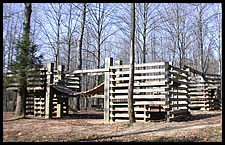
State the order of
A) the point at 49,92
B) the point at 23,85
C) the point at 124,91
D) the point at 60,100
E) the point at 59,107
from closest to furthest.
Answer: the point at 124,91, the point at 23,85, the point at 49,92, the point at 60,100, the point at 59,107

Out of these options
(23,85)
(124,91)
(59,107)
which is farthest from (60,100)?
(124,91)

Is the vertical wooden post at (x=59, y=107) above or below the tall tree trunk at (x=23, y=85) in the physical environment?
below

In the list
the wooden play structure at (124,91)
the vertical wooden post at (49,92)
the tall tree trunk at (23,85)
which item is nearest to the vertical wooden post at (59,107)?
the wooden play structure at (124,91)

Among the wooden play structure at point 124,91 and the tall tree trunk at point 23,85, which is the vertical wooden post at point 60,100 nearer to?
the wooden play structure at point 124,91

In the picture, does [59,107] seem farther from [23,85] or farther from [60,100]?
[23,85]

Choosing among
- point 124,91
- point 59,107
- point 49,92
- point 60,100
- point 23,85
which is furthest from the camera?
point 59,107

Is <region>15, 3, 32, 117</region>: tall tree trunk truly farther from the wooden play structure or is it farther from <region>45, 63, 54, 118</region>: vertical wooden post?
<region>45, 63, 54, 118</region>: vertical wooden post

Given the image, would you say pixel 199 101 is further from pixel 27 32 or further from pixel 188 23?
pixel 27 32

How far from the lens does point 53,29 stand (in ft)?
82.1

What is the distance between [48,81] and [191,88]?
11585 millimetres

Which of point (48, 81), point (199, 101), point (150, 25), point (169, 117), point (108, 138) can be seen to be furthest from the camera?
point (150, 25)

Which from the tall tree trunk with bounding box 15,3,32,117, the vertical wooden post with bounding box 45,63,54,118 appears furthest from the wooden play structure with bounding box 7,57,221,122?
the tall tree trunk with bounding box 15,3,32,117

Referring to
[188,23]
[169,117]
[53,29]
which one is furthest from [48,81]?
[188,23]

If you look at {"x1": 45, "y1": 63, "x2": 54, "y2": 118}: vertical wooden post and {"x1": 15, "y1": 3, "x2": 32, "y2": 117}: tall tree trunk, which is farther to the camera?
{"x1": 45, "y1": 63, "x2": 54, "y2": 118}: vertical wooden post
